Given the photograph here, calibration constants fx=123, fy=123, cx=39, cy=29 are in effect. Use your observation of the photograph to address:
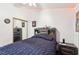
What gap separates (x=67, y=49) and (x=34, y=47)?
0.47 m

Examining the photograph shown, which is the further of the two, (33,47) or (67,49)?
(67,49)

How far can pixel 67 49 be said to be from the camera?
1679mm

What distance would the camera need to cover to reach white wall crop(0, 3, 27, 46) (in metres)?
1.53

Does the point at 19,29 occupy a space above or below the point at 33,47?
above

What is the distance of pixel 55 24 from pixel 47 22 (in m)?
0.11

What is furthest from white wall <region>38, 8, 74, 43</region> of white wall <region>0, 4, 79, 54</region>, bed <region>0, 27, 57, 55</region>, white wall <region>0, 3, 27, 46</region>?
white wall <region>0, 3, 27, 46</region>

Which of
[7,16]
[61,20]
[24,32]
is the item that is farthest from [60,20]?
[7,16]

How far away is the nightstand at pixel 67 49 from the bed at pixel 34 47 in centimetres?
9

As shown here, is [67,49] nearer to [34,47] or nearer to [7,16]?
[34,47]

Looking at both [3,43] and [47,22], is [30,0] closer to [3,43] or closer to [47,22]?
[47,22]

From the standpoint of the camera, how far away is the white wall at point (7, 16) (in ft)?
5.00

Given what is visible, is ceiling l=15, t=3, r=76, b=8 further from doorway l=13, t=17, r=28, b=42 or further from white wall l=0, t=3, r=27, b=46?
doorway l=13, t=17, r=28, b=42

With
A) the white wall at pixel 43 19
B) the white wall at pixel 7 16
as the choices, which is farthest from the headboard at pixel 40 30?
the white wall at pixel 7 16

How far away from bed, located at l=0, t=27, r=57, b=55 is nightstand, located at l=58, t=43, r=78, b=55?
90mm
